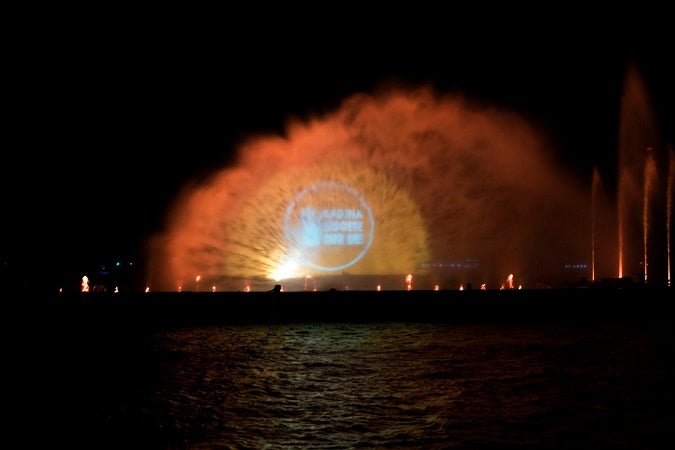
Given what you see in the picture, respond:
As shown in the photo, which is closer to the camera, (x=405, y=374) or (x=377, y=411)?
(x=377, y=411)

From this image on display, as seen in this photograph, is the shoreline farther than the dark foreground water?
Yes

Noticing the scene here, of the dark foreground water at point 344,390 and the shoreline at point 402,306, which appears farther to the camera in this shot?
the shoreline at point 402,306

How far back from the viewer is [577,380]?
26.1 ft

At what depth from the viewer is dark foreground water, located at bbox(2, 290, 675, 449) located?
5555mm

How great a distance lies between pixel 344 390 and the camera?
7414 mm

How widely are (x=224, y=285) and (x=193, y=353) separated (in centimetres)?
2753

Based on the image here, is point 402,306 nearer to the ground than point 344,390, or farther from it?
farther from it

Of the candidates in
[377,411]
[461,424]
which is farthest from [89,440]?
[461,424]

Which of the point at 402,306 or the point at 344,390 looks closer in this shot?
the point at 344,390

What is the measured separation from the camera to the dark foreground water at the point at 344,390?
5555mm

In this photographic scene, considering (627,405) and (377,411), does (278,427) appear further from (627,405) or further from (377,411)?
(627,405)

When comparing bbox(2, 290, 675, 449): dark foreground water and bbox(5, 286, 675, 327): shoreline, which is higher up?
bbox(5, 286, 675, 327): shoreline

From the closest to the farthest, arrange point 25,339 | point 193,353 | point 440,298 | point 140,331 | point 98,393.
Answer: point 98,393, point 193,353, point 25,339, point 140,331, point 440,298

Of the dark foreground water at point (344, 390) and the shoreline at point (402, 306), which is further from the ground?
the shoreline at point (402, 306)
